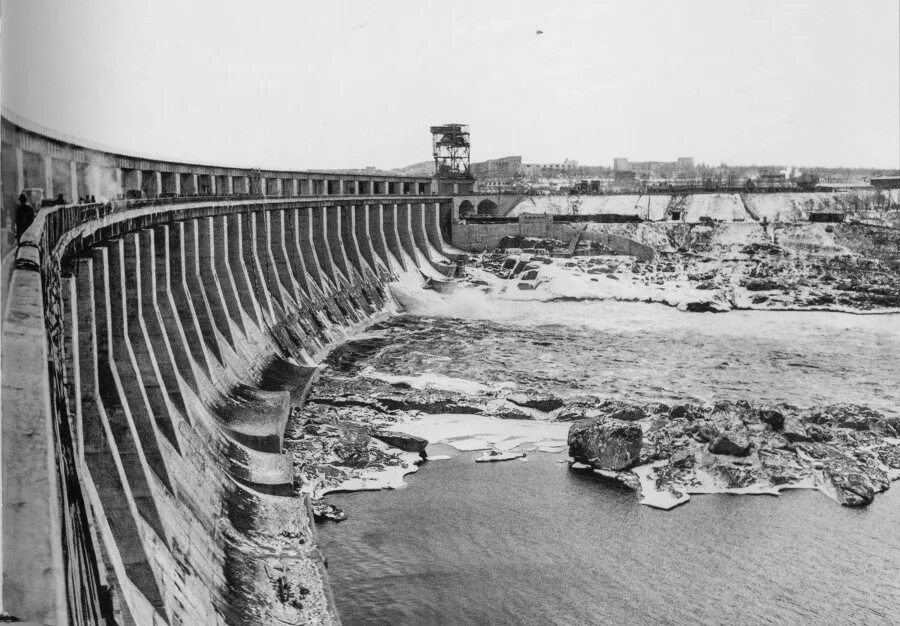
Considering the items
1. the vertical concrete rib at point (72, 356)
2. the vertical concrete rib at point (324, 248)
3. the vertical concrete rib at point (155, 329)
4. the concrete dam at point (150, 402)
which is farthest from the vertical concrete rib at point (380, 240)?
the vertical concrete rib at point (72, 356)

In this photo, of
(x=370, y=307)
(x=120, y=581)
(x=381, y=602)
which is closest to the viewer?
(x=120, y=581)

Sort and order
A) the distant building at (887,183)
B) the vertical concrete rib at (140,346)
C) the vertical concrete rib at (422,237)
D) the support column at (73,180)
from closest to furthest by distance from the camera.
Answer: the vertical concrete rib at (140,346)
the support column at (73,180)
the vertical concrete rib at (422,237)
the distant building at (887,183)

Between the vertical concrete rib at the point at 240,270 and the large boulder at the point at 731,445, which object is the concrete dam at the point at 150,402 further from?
the large boulder at the point at 731,445

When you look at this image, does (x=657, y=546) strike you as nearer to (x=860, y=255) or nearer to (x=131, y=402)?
(x=131, y=402)

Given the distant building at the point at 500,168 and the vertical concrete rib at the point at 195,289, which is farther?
the distant building at the point at 500,168

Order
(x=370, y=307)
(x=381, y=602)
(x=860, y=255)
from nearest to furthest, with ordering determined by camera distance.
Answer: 1. (x=381, y=602)
2. (x=370, y=307)
3. (x=860, y=255)

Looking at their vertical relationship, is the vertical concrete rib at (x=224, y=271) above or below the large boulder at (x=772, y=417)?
above

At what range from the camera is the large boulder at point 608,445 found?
29875 millimetres

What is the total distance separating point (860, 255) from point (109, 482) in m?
67.7

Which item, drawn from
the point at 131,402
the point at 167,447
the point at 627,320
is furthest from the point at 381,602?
the point at 627,320

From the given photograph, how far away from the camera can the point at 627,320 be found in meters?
56.7

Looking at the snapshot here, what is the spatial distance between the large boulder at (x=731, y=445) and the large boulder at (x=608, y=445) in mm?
2520

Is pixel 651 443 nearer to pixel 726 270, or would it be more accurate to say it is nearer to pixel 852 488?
pixel 852 488

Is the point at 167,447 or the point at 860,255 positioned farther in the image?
the point at 860,255
